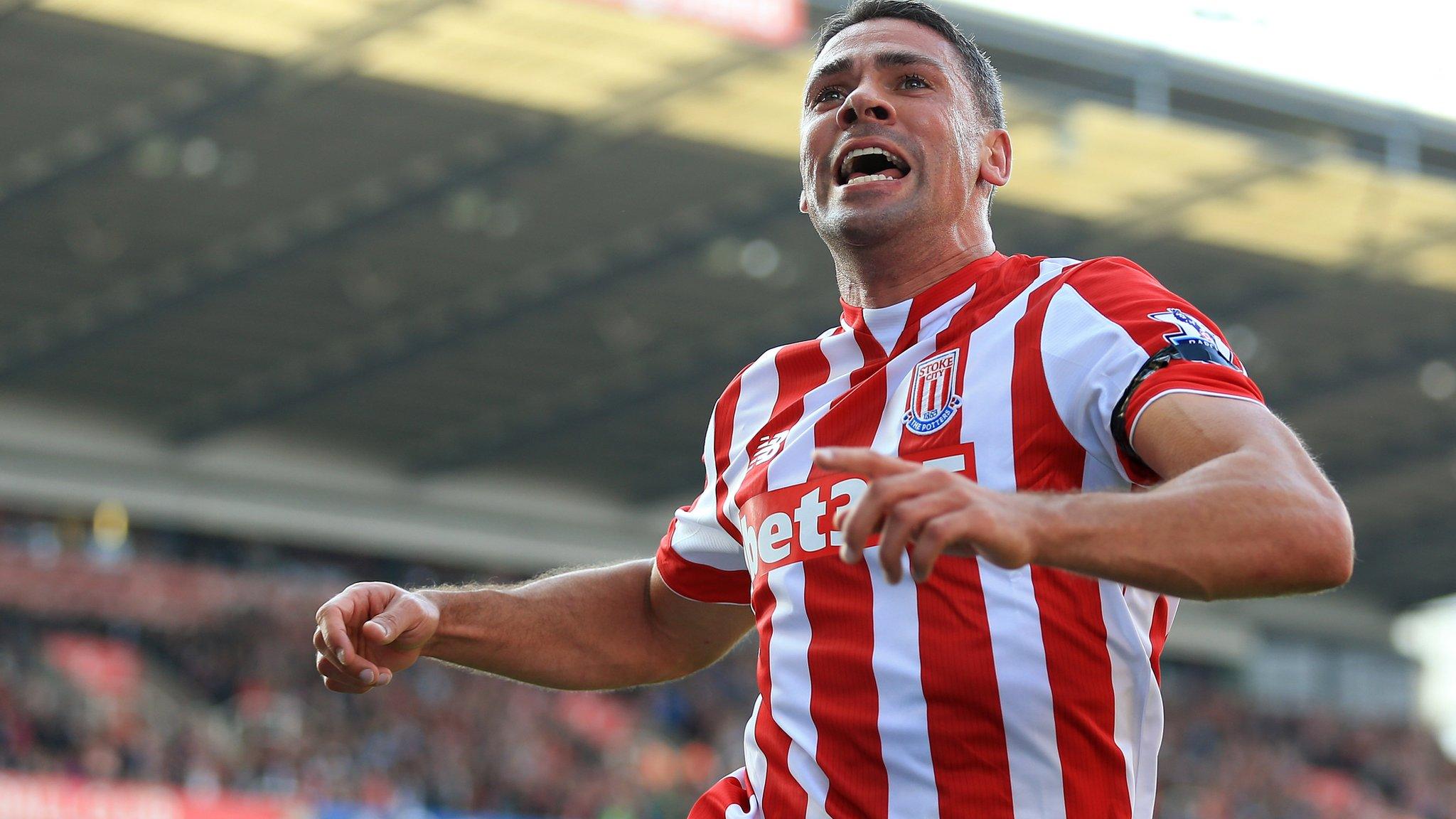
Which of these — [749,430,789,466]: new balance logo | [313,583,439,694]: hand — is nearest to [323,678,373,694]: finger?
[313,583,439,694]: hand

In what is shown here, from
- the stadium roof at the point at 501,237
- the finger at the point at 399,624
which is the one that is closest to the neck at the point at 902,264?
the finger at the point at 399,624

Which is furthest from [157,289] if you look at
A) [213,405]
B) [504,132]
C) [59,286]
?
[504,132]

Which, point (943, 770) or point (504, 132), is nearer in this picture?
point (943, 770)

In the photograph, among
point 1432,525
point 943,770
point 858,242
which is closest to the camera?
point 943,770

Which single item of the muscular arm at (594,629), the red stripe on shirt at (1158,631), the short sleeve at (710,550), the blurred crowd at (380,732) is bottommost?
the blurred crowd at (380,732)

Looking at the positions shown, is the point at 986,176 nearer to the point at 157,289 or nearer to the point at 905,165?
the point at 905,165

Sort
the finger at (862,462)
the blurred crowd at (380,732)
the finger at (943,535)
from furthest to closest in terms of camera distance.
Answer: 1. the blurred crowd at (380,732)
2. the finger at (862,462)
3. the finger at (943,535)

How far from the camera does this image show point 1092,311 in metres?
2.46

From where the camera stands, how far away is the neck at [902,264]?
2844 millimetres

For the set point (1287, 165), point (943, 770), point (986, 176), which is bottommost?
point (1287, 165)

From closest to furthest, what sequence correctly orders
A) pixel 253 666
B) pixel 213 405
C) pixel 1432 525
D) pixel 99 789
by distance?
pixel 99 789
pixel 253 666
pixel 213 405
pixel 1432 525

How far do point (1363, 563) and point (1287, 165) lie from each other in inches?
697

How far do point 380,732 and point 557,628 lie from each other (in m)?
17.5

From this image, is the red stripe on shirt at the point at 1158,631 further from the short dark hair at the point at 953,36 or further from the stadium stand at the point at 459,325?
the stadium stand at the point at 459,325
